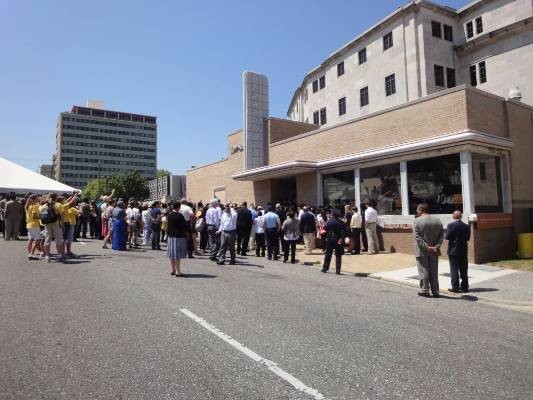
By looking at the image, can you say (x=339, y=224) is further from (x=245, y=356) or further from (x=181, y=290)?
(x=245, y=356)

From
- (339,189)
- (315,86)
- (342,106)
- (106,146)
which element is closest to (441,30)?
(342,106)

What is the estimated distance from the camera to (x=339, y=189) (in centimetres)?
1809

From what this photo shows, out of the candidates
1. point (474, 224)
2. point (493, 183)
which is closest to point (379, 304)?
point (474, 224)

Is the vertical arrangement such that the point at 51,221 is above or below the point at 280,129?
below

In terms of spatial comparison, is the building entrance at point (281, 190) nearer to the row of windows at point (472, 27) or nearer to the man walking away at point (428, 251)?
the man walking away at point (428, 251)

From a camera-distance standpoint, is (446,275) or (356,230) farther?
(356,230)

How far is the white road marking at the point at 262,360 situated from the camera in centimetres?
366

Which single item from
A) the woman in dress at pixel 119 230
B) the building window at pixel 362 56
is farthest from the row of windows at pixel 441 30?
the woman in dress at pixel 119 230

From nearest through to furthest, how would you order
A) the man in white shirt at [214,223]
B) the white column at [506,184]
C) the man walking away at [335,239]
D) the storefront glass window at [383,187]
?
the man walking away at [335,239], the man in white shirt at [214,223], the white column at [506,184], the storefront glass window at [383,187]

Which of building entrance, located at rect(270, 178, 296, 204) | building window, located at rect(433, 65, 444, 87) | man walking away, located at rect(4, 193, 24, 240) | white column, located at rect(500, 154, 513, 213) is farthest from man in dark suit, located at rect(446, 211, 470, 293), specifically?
building window, located at rect(433, 65, 444, 87)

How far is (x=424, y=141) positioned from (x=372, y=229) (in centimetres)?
382

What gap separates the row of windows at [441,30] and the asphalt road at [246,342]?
1204 inches

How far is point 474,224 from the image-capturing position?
12805mm

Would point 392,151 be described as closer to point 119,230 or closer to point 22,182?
point 119,230
